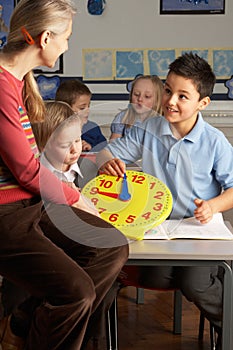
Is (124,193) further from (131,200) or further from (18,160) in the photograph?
(18,160)

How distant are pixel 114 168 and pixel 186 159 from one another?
238mm

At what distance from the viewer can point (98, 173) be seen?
2.40m

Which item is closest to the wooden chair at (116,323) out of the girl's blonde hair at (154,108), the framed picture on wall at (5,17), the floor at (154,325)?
the floor at (154,325)

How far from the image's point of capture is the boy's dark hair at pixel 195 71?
2.57 metres

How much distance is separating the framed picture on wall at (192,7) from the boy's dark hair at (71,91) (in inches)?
26.1

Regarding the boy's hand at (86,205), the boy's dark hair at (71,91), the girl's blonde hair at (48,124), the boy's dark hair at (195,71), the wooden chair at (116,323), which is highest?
the boy's dark hair at (195,71)

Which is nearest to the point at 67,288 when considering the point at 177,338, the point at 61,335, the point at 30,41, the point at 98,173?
the point at 61,335

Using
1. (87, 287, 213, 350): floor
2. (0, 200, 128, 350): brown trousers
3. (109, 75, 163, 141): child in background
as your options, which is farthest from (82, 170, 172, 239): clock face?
(87, 287, 213, 350): floor

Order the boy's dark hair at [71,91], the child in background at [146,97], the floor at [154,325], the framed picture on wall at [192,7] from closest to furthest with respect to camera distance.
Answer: the child in background at [146,97] → the floor at [154,325] → the boy's dark hair at [71,91] → the framed picture on wall at [192,7]

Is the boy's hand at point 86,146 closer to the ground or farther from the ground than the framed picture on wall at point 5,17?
closer to the ground

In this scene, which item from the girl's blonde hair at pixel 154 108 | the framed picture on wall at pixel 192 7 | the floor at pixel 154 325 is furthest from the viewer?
the framed picture on wall at pixel 192 7

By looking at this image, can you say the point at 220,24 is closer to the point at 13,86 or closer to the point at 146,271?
the point at 146,271

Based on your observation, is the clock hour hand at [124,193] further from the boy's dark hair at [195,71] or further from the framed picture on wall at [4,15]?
the framed picture on wall at [4,15]

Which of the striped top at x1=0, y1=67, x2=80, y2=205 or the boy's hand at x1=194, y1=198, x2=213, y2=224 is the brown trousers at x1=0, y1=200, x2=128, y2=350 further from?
the boy's hand at x1=194, y1=198, x2=213, y2=224
